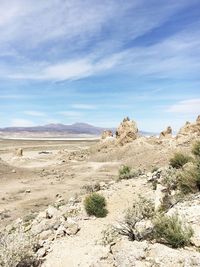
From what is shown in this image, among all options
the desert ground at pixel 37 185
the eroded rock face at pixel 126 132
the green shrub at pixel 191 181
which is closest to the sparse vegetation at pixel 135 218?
the green shrub at pixel 191 181

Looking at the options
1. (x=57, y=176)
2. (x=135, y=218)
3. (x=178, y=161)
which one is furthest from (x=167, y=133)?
(x=135, y=218)

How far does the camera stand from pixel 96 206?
15062 mm

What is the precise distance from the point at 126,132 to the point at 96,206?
46.6m

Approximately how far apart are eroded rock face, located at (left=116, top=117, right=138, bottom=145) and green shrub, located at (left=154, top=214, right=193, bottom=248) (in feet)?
167

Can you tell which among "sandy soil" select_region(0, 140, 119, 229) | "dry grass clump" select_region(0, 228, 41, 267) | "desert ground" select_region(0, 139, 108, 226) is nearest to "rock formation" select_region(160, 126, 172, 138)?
"sandy soil" select_region(0, 140, 119, 229)

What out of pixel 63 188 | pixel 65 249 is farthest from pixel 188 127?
pixel 65 249

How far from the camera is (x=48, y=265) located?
9.87 meters

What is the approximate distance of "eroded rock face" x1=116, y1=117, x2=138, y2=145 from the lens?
2400 inches

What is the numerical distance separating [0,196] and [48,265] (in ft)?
79.6

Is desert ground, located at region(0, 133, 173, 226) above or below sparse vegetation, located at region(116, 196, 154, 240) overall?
below

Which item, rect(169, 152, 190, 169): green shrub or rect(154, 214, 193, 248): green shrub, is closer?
rect(154, 214, 193, 248): green shrub

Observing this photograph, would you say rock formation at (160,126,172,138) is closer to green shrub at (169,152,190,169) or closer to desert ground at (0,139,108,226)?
desert ground at (0,139,108,226)

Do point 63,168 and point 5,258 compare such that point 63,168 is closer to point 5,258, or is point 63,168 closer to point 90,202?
point 90,202

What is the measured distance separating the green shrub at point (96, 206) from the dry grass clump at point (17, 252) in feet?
15.1
